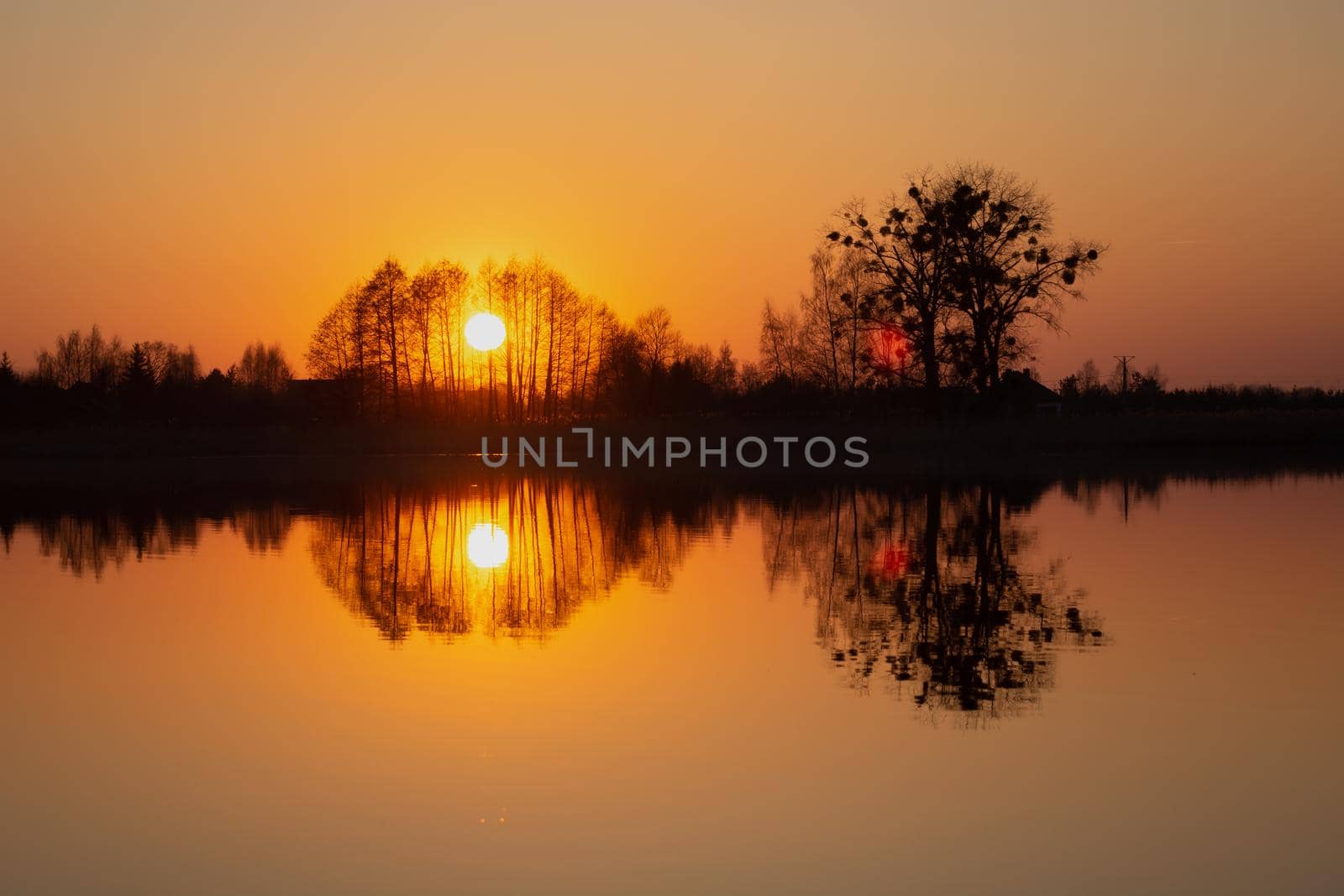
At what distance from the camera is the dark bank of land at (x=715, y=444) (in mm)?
55094

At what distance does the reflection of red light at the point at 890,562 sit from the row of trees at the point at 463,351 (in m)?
59.3

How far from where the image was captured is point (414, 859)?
23.3ft

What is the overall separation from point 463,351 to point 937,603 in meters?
69.5

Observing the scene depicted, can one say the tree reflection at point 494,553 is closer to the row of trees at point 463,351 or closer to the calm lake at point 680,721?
the calm lake at point 680,721

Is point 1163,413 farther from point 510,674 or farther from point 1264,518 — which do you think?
point 510,674

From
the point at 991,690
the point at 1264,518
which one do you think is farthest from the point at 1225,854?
the point at 1264,518

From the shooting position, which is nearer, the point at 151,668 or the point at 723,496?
the point at 151,668

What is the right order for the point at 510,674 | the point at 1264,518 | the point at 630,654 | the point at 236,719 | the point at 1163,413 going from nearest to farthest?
the point at 236,719, the point at 510,674, the point at 630,654, the point at 1264,518, the point at 1163,413

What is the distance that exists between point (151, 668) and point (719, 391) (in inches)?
3761

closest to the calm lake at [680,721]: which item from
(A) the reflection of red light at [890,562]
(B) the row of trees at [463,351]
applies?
(A) the reflection of red light at [890,562]

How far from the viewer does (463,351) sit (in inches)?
3253

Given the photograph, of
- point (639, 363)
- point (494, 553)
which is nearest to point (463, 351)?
point (639, 363)

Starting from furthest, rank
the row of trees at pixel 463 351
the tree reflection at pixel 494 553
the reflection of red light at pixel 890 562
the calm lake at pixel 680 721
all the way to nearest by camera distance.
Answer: the row of trees at pixel 463 351 < the reflection of red light at pixel 890 562 < the tree reflection at pixel 494 553 < the calm lake at pixel 680 721

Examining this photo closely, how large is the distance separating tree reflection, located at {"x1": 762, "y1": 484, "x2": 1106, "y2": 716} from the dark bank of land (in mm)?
25257
